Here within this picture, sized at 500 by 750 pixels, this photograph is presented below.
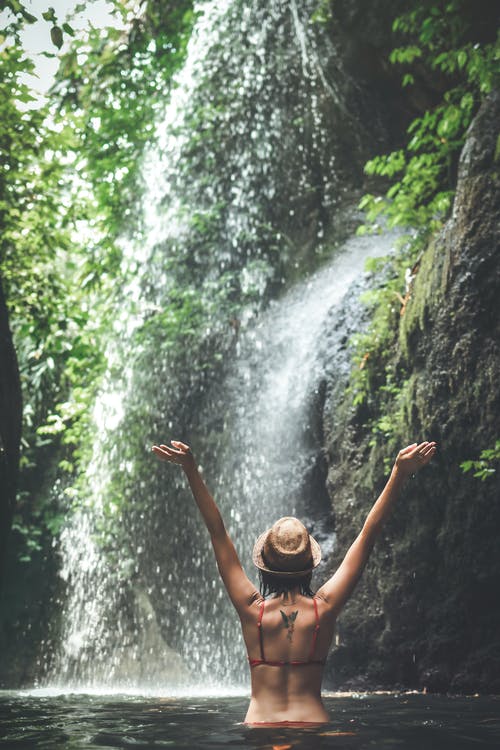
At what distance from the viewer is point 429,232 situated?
349 inches

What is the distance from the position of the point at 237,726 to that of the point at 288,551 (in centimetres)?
143

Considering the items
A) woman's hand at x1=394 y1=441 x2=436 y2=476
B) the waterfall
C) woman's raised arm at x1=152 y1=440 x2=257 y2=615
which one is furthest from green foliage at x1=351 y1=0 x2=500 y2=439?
woman's raised arm at x1=152 y1=440 x2=257 y2=615

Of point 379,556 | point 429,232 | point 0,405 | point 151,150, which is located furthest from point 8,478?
point 151,150

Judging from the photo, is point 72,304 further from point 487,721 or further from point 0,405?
point 487,721

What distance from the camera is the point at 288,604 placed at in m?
3.19

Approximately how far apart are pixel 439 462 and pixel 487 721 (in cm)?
324

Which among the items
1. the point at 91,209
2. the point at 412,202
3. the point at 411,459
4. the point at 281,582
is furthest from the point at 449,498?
the point at 91,209

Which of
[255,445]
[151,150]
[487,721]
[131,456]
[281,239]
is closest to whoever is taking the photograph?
[487,721]

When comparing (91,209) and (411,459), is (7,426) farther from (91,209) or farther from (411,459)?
(91,209)

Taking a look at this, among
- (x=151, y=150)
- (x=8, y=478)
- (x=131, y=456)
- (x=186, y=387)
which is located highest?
(x=151, y=150)

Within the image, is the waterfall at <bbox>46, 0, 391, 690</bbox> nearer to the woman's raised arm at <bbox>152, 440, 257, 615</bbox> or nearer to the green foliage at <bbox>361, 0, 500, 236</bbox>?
the green foliage at <bbox>361, 0, 500, 236</bbox>

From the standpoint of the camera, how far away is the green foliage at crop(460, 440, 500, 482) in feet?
21.1

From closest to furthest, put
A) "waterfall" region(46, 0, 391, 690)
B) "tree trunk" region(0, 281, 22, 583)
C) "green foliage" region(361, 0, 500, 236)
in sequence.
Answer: "tree trunk" region(0, 281, 22, 583), "green foliage" region(361, 0, 500, 236), "waterfall" region(46, 0, 391, 690)

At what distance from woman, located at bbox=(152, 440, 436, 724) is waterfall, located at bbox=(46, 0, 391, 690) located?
657 centimetres
